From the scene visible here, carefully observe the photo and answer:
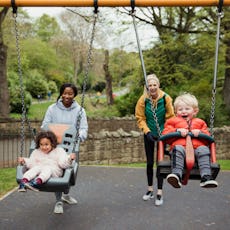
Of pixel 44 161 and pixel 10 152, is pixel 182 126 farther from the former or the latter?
pixel 10 152

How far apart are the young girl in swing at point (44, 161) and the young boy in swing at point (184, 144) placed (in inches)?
40.8

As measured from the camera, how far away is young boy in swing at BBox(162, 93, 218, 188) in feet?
11.5

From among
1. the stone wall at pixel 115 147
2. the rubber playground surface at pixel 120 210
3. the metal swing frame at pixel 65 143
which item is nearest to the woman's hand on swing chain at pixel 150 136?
the metal swing frame at pixel 65 143

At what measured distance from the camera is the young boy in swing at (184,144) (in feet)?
11.5

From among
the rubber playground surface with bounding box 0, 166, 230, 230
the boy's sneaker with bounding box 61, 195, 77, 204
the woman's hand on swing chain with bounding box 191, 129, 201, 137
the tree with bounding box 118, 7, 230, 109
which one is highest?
the tree with bounding box 118, 7, 230, 109

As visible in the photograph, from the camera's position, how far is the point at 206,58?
563 inches

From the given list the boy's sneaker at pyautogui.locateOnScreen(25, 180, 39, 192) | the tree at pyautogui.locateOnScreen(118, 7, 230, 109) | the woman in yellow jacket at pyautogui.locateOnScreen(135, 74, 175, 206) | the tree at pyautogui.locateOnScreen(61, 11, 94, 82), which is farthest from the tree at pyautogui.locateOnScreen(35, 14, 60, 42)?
the boy's sneaker at pyautogui.locateOnScreen(25, 180, 39, 192)

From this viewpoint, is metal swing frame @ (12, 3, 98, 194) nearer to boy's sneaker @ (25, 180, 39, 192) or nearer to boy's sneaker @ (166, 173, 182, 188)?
boy's sneaker @ (25, 180, 39, 192)

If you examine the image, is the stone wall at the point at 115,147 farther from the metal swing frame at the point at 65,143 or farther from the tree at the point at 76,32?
the tree at the point at 76,32

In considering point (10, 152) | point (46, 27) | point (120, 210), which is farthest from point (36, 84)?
point (120, 210)

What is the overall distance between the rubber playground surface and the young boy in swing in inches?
41.4

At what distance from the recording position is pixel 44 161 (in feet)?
13.0

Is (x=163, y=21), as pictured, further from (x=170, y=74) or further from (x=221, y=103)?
(x=221, y=103)

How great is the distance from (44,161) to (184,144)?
1.42m
